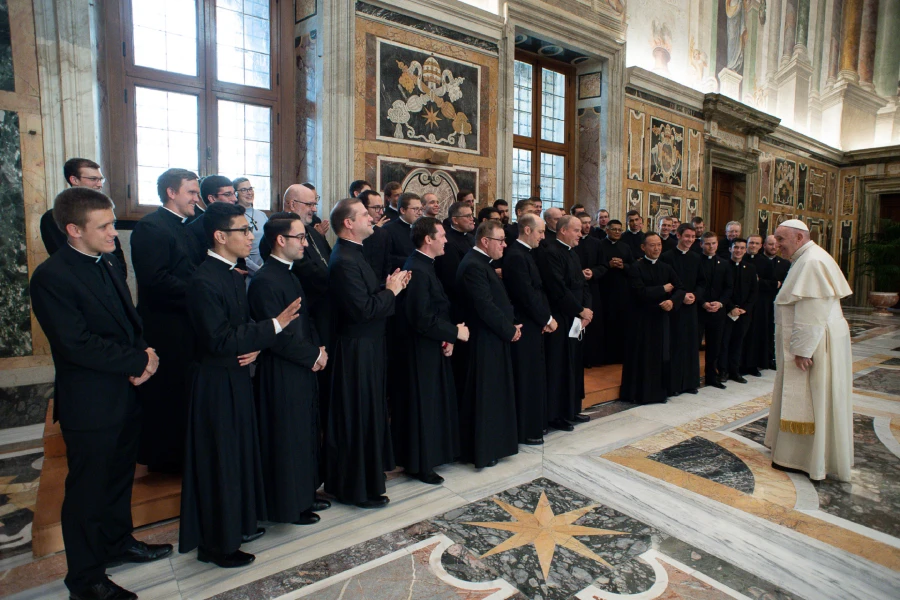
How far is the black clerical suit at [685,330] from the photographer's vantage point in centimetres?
632

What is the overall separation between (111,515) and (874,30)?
23652 mm

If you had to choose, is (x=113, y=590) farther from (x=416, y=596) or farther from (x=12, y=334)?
(x=12, y=334)

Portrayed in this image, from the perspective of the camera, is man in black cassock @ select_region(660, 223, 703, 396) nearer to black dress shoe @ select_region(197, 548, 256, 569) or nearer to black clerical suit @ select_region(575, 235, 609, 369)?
black clerical suit @ select_region(575, 235, 609, 369)

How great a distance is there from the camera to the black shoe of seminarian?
2518mm

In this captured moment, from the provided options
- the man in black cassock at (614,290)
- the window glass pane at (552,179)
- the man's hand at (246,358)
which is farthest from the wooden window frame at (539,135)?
the man's hand at (246,358)

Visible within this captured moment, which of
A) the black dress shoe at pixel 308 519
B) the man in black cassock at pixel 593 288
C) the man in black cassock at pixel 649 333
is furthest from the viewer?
the man in black cassock at pixel 593 288

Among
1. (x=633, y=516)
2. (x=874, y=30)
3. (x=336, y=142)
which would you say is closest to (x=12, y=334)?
(x=336, y=142)

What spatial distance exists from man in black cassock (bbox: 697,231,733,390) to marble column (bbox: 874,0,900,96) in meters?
17.1

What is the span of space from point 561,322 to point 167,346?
10.4 ft

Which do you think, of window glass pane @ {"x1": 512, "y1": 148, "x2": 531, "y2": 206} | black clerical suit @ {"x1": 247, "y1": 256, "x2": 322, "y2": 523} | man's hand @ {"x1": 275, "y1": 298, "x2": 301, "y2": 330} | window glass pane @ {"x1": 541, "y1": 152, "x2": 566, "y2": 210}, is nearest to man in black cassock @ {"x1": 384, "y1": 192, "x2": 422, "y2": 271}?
black clerical suit @ {"x1": 247, "y1": 256, "x2": 322, "y2": 523}

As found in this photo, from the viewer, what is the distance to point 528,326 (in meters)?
4.69

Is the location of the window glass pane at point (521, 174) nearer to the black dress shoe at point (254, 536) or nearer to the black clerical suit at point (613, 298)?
the black clerical suit at point (613, 298)

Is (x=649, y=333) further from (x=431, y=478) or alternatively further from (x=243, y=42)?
(x=243, y=42)

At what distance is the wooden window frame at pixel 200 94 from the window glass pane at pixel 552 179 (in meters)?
5.11
